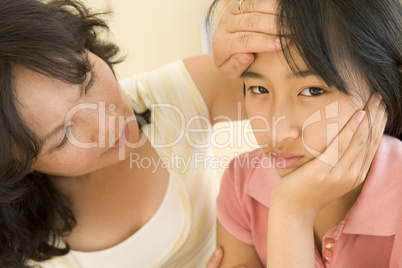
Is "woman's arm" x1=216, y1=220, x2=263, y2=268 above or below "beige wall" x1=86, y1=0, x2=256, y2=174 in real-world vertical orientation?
below

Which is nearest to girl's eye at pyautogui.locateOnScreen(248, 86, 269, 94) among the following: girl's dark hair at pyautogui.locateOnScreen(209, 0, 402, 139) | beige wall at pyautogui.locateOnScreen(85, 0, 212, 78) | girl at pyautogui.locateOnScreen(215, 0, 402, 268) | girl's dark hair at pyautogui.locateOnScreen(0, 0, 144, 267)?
girl at pyautogui.locateOnScreen(215, 0, 402, 268)

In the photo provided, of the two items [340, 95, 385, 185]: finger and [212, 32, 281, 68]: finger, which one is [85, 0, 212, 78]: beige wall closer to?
[212, 32, 281, 68]: finger

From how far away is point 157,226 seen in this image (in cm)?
122

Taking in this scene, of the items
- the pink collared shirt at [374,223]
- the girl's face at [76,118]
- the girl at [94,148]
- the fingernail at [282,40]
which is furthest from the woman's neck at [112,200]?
the fingernail at [282,40]

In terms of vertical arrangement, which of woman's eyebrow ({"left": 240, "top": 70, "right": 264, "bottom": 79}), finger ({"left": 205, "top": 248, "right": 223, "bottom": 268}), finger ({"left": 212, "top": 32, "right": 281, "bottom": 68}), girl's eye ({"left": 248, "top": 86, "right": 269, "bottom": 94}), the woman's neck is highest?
finger ({"left": 212, "top": 32, "right": 281, "bottom": 68})

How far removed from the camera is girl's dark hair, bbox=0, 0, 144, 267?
3.04 ft

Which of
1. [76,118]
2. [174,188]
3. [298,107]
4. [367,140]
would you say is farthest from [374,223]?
[76,118]

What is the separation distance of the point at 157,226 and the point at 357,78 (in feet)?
2.06

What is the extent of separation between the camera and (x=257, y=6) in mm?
890

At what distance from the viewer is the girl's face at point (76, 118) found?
94 cm

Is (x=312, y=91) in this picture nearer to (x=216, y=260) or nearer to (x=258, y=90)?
(x=258, y=90)

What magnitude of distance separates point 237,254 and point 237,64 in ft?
1.55

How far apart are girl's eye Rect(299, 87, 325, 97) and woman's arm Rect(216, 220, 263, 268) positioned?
0.44 meters

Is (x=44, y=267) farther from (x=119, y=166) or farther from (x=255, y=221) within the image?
(x=255, y=221)
